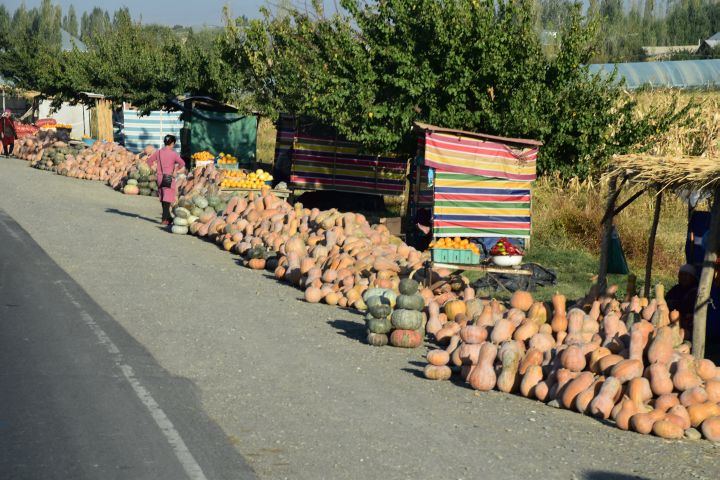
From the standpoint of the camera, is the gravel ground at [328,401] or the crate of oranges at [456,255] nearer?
the gravel ground at [328,401]

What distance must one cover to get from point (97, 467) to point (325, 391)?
2.91 meters

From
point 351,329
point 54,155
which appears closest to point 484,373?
point 351,329

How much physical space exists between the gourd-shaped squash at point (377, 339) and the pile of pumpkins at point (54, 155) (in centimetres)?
2600

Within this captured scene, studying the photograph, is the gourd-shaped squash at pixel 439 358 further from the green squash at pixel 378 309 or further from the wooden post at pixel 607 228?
the wooden post at pixel 607 228

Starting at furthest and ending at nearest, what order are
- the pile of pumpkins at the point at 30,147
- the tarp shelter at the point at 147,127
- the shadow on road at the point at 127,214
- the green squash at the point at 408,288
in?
the tarp shelter at the point at 147,127
the pile of pumpkins at the point at 30,147
the shadow on road at the point at 127,214
the green squash at the point at 408,288

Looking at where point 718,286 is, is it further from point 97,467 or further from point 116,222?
point 116,222

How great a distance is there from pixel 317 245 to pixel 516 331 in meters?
6.33

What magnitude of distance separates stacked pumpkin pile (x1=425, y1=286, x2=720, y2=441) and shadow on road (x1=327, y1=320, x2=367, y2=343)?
0.96 meters

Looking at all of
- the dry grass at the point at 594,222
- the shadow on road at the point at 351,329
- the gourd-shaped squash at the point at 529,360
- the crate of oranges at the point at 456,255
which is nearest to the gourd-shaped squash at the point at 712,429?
the gourd-shaped squash at the point at 529,360

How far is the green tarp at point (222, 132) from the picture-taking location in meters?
33.6

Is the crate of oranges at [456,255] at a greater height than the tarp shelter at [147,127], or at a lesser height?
lesser

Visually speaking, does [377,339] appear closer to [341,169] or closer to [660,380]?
[660,380]

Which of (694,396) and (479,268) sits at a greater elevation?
(479,268)

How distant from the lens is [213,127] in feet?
111
